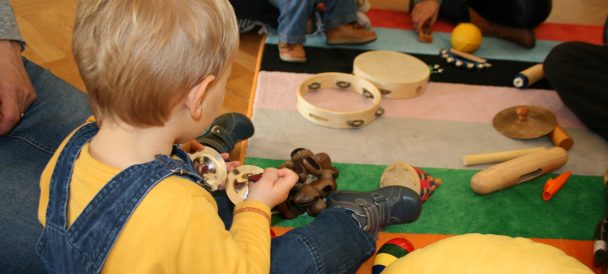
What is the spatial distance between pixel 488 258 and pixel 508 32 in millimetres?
1406

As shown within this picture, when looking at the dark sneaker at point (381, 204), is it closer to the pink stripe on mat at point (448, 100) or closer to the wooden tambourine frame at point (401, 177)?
the wooden tambourine frame at point (401, 177)

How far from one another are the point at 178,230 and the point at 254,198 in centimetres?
23

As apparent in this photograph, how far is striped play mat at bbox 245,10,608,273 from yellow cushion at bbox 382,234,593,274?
23 centimetres

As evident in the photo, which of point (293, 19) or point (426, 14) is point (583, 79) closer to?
point (426, 14)

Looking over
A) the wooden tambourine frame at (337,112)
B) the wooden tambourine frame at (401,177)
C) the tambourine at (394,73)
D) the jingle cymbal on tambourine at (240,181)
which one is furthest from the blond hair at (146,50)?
the tambourine at (394,73)

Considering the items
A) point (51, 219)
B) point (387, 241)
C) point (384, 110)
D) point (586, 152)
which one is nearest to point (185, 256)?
point (51, 219)

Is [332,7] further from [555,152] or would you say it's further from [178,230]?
[178,230]

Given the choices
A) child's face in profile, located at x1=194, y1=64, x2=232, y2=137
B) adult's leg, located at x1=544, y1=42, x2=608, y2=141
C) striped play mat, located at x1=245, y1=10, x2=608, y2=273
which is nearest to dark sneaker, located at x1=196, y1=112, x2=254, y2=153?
striped play mat, located at x1=245, y1=10, x2=608, y2=273

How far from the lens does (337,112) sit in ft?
4.52

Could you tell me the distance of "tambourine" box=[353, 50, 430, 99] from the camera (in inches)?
60.6

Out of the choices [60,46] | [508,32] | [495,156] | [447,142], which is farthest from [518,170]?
[60,46]

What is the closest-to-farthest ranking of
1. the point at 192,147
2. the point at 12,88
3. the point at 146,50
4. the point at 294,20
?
1. the point at 146,50
2. the point at 12,88
3. the point at 192,147
4. the point at 294,20

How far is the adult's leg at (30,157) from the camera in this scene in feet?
2.65

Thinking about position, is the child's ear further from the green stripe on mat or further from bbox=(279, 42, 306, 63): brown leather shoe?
bbox=(279, 42, 306, 63): brown leather shoe
